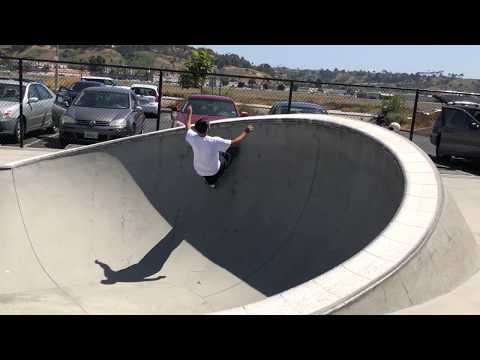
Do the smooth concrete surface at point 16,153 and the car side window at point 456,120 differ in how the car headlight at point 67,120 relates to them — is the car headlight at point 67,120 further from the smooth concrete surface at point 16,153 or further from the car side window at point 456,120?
the car side window at point 456,120

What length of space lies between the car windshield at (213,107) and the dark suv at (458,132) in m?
5.95

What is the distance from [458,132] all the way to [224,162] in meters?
8.94

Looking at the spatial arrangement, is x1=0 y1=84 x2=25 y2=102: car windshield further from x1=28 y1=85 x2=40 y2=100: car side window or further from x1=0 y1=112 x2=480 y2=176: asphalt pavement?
x1=0 y1=112 x2=480 y2=176: asphalt pavement

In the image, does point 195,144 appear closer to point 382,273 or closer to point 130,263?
point 130,263

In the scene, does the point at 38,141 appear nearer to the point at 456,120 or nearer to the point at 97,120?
the point at 97,120

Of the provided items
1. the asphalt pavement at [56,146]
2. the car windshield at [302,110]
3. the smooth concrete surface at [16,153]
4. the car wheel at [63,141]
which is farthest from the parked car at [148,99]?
the smooth concrete surface at [16,153]

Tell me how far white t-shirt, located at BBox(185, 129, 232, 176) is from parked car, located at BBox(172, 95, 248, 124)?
575cm

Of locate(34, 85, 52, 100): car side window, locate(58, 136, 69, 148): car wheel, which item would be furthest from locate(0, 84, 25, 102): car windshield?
locate(58, 136, 69, 148): car wheel

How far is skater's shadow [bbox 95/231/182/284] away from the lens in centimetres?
626

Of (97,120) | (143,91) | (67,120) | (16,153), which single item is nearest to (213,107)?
(97,120)

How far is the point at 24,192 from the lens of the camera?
7.31 meters

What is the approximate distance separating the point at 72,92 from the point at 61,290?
51.6 feet

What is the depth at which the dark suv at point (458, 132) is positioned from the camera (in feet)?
43.6
